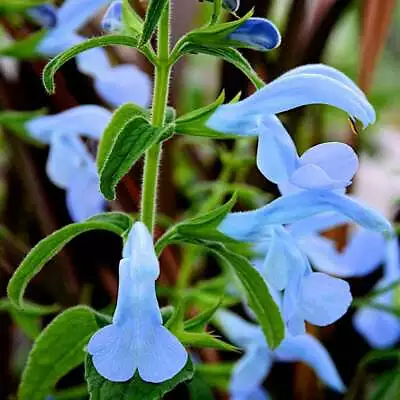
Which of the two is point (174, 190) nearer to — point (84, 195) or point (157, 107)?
point (84, 195)

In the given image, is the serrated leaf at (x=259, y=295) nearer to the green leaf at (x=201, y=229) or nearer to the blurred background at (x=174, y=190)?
the green leaf at (x=201, y=229)

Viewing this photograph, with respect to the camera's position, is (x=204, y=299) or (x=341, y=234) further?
(x=341, y=234)

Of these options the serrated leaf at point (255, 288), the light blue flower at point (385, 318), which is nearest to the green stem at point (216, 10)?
the serrated leaf at point (255, 288)

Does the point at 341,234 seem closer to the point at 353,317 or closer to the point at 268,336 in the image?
the point at 353,317

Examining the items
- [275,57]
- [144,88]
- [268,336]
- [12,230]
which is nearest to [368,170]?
[275,57]

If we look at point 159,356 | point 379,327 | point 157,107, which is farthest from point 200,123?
point 379,327
